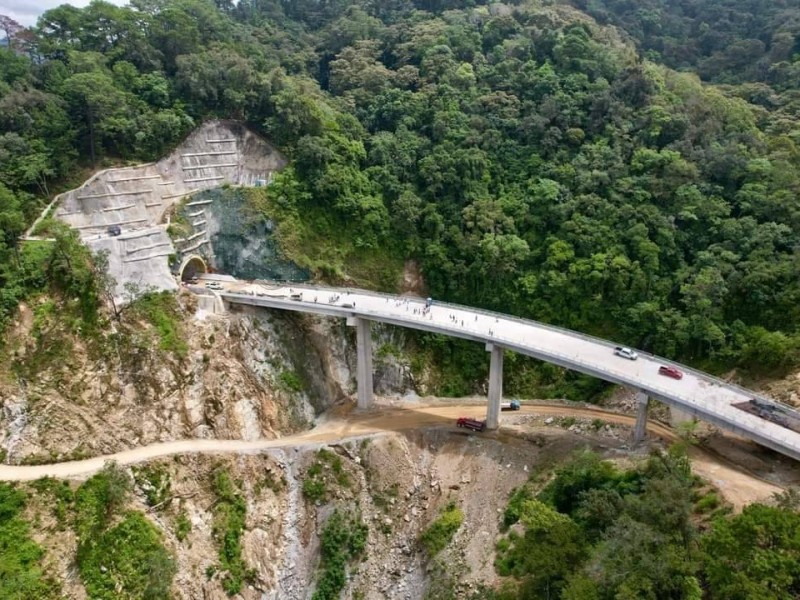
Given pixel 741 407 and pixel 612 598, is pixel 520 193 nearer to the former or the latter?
pixel 741 407

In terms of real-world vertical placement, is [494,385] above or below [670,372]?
below

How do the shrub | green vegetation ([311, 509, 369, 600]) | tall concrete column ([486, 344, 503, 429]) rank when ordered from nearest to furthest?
the shrub
green vegetation ([311, 509, 369, 600])
tall concrete column ([486, 344, 503, 429])

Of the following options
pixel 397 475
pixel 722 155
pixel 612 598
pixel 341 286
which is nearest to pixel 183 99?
pixel 341 286

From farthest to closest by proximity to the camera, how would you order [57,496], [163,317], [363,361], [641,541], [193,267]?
[193,267] → [363,361] → [163,317] → [57,496] → [641,541]

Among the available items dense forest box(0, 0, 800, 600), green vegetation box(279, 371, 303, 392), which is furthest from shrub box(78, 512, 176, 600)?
green vegetation box(279, 371, 303, 392)

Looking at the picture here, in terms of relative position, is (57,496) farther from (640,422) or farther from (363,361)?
(640,422)

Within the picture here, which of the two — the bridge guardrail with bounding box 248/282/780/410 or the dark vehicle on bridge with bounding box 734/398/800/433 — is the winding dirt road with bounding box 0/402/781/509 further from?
the bridge guardrail with bounding box 248/282/780/410

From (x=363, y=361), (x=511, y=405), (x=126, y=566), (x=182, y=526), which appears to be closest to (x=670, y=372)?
(x=511, y=405)
